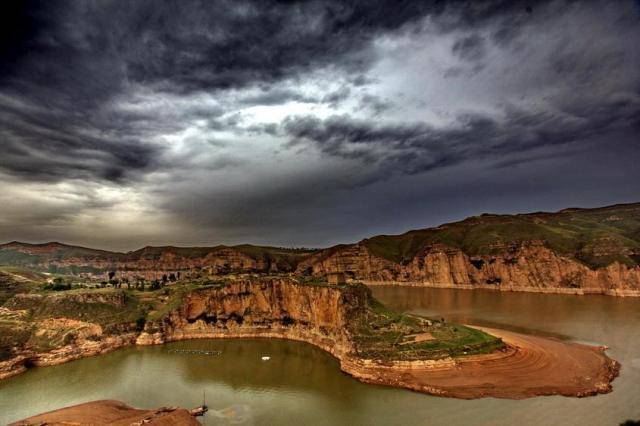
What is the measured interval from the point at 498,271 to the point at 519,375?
111317 mm

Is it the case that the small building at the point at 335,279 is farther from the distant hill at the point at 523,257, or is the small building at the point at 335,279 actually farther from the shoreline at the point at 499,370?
the distant hill at the point at 523,257

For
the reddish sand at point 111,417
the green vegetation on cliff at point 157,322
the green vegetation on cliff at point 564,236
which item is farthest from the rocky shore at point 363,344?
the green vegetation on cliff at point 564,236

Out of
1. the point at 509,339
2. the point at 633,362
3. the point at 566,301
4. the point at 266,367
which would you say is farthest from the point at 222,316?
the point at 566,301

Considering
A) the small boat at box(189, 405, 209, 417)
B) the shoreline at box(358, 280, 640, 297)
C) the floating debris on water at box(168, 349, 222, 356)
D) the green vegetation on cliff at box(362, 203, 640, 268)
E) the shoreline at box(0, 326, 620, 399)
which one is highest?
the green vegetation on cliff at box(362, 203, 640, 268)

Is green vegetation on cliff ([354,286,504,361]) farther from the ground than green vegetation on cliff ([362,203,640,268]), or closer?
closer

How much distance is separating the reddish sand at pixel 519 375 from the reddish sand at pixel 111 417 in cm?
2358

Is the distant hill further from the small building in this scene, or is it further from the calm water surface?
the calm water surface

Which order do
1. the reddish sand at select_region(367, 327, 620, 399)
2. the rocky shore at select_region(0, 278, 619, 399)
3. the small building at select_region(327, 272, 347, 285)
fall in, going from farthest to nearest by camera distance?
the small building at select_region(327, 272, 347, 285), the rocky shore at select_region(0, 278, 619, 399), the reddish sand at select_region(367, 327, 620, 399)

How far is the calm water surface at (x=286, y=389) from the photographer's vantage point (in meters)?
39.7

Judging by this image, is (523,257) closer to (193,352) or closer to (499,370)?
(499,370)

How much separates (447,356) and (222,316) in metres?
45.4

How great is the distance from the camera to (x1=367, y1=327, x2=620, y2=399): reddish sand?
44.3 metres

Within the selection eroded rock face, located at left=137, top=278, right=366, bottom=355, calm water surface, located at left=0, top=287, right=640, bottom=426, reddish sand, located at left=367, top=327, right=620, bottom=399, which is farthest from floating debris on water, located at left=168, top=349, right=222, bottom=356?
reddish sand, located at left=367, top=327, right=620, bottom=399

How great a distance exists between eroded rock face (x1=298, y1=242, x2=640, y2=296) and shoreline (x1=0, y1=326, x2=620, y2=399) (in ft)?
254
